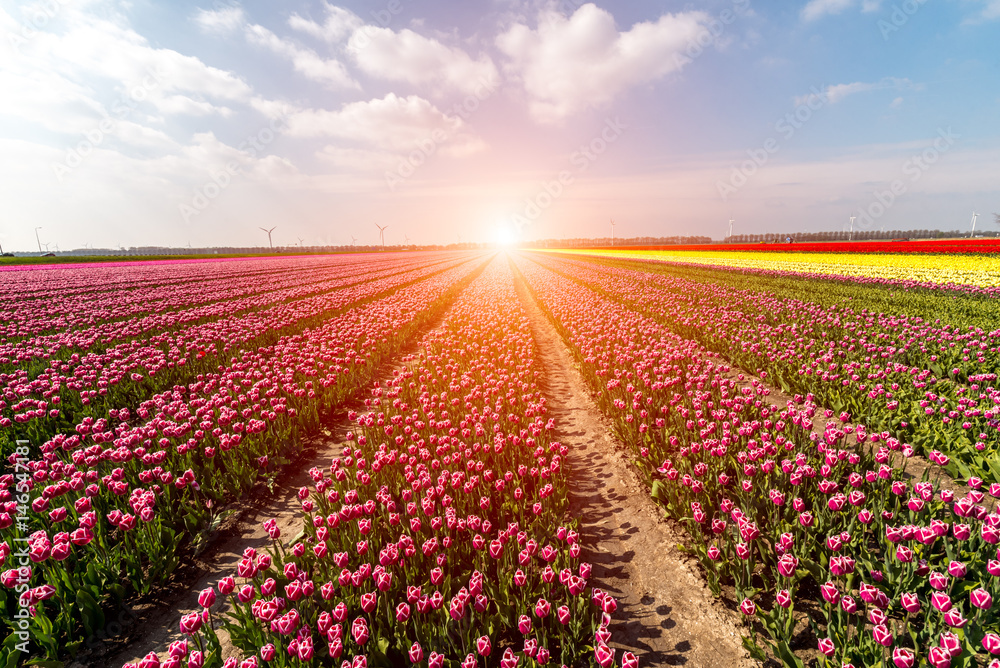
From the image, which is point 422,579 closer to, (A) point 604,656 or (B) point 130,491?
(A) point 604,656

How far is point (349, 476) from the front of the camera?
203 inches

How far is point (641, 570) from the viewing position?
4.04 meters

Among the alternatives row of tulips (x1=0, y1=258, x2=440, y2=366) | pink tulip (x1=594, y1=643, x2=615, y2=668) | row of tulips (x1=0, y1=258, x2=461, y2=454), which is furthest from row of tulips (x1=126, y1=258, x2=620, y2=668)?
row of tulips (x1=0, y1=258, x2=440, y2=366)

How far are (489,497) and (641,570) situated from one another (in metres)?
1.76

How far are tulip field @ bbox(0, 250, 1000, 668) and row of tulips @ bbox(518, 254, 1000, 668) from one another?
3cm

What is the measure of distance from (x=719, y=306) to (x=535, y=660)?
15148 millimetres

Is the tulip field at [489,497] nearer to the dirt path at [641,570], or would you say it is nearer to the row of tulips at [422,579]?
the row of tulips at [422,579]

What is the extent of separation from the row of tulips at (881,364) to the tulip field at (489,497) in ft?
0.23

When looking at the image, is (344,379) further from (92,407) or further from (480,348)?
(92,407)

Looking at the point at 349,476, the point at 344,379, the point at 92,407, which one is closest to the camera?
the point at 349,476

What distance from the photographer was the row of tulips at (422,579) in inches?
111

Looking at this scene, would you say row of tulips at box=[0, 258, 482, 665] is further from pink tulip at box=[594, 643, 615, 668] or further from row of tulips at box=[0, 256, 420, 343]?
row of tulips at box=[0, 256, 420, 343]

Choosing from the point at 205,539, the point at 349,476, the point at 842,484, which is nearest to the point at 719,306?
the point at 842,484

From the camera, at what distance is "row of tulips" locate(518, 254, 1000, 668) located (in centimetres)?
275
